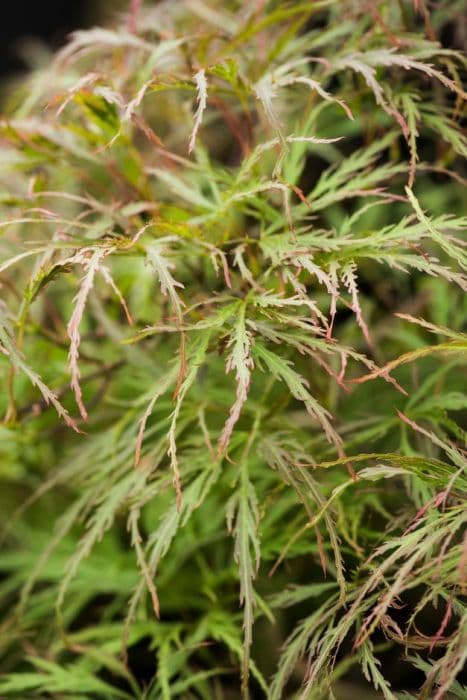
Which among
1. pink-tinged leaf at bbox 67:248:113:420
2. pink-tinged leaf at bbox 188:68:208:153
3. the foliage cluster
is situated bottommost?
the foliage cluster

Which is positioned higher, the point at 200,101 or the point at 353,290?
the point at 200,101

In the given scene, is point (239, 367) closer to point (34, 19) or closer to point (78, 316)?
point (78, 316)

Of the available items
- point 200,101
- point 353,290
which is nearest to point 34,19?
point 200,101

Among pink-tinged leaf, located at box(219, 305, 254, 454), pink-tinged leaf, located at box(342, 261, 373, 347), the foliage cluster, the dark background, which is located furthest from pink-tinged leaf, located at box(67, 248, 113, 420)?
the dark background

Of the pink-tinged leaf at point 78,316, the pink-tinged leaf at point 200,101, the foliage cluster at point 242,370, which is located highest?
the pink-tinged leaf at point 200,101

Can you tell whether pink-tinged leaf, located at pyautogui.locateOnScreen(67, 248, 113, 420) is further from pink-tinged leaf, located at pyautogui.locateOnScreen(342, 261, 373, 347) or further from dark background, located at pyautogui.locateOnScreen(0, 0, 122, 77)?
dark background, located at pyautogui.locateOnScreen(0, 0, 122, 77)

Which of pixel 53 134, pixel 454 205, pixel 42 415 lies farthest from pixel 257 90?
pixel 454 205

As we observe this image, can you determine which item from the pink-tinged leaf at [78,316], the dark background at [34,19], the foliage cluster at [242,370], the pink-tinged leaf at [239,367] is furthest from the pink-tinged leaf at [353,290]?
the dark background at [34,19]

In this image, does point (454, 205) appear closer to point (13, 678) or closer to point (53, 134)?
point (53, 134)

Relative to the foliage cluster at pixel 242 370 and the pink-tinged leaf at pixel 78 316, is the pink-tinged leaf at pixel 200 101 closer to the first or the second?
the foliage cluster at pixel 242 370

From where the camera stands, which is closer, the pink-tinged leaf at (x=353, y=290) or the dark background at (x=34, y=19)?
the pink-tinged leaf at (x=353, y=290)

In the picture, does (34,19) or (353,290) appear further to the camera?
(34,19)
